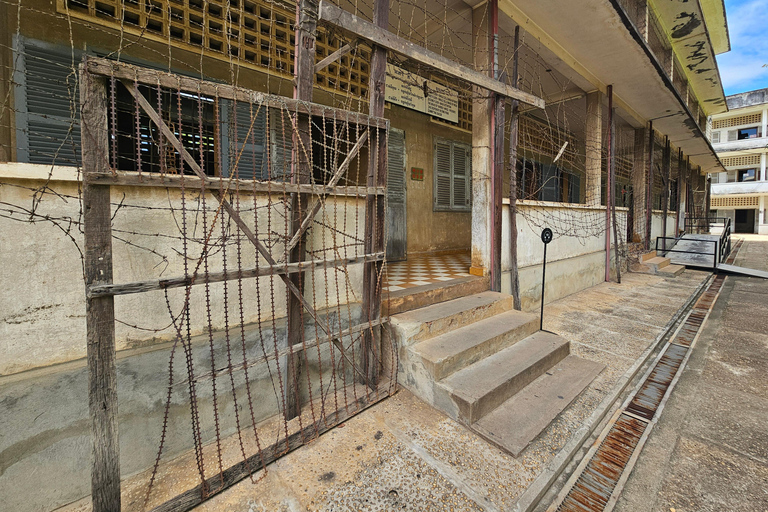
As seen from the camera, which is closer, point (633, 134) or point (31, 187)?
point (31, 187)

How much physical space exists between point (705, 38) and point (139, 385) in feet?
43.7

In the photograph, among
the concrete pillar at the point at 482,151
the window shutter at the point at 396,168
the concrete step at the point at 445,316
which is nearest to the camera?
the concrete step at the point at 445,316

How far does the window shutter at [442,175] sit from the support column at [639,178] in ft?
20.0

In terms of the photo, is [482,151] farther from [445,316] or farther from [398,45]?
[445,316]

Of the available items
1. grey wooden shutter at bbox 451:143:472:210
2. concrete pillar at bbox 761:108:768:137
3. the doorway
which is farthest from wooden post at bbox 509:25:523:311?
the doorway

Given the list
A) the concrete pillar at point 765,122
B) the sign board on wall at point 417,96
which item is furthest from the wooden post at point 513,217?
the concrete pillar at point 765,122

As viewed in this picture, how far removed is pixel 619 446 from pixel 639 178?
9078 mm

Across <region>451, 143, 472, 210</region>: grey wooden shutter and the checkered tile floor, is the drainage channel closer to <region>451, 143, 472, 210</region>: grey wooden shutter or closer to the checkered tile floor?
the checkered tile floor

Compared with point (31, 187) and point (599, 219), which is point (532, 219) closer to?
point (599, 219)

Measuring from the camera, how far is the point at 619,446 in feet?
7.04

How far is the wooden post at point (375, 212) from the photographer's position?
2631mm

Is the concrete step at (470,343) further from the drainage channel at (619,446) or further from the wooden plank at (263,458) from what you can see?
the drainage channel at (619,446)

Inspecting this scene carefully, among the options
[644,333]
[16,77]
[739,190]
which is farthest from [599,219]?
[739,190]

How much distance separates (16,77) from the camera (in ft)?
8.52
